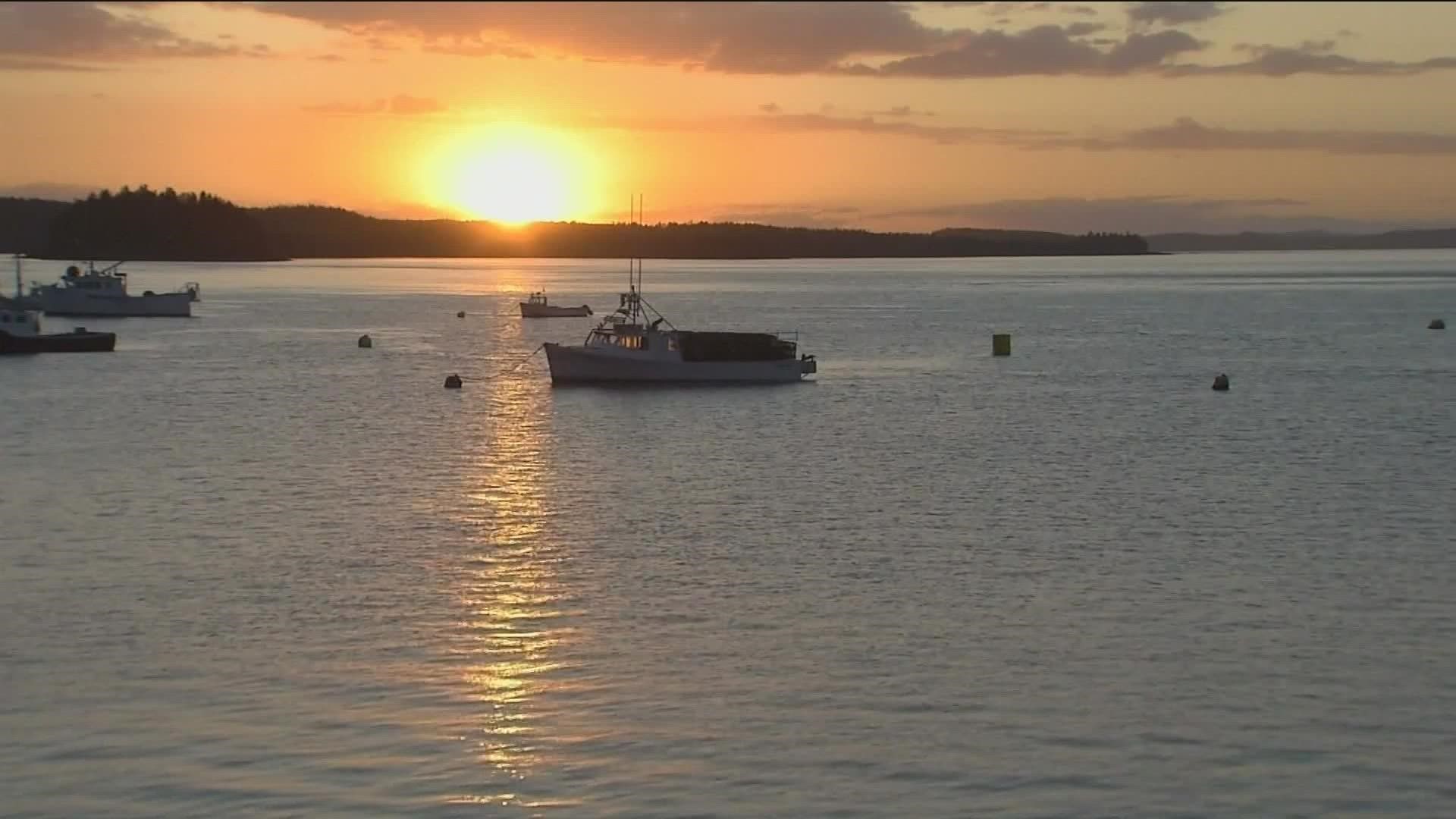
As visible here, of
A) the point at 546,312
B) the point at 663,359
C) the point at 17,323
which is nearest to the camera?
the point at 663,359

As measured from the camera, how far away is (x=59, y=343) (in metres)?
97.8

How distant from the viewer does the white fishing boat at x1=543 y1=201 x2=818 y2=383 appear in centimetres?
7831

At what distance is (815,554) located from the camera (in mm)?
34312

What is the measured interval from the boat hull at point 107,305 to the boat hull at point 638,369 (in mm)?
71271

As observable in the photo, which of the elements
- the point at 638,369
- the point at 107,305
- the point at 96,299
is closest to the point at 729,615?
the point at 638,369

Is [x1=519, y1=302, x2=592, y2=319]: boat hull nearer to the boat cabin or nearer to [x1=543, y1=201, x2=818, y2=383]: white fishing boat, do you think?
the boat cabin

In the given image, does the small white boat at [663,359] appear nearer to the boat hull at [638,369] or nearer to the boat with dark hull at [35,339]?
the boat hull at [638,369]

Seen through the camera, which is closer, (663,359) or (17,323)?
(663,359)

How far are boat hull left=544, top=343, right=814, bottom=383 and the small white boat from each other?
33mm

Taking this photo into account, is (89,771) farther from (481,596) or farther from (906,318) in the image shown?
(906,318)

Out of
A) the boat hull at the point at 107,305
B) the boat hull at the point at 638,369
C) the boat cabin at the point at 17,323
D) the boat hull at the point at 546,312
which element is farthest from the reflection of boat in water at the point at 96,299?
the boat hull at the point at 638,369

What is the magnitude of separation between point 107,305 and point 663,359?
2989 inches

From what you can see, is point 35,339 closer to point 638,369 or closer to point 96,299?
point 638,369

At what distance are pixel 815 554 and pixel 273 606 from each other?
10.5 meters
